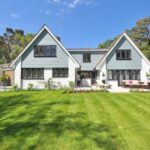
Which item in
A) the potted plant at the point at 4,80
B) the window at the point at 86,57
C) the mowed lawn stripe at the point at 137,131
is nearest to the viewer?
the mowed lawn stripe at the point at 137,131

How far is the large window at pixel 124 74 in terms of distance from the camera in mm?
29750

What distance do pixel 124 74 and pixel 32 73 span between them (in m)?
13.0

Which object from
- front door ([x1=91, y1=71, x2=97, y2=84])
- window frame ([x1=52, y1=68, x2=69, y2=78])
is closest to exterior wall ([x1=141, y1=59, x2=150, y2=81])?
front door ([x1=91, y1=71, x2=97, y2=84])

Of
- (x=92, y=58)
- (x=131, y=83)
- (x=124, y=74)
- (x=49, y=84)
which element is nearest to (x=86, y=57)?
(x=92, y=58)

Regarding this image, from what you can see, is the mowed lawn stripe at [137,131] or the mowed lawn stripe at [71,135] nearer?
the mowed lawn stripe at [71,135]

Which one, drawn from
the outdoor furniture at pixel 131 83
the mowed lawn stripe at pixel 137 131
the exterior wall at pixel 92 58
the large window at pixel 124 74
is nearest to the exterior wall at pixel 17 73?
the exterior wall at pixel 92 58

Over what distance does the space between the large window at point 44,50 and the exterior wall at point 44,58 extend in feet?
1.31

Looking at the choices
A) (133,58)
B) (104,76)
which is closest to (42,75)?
(104,76)

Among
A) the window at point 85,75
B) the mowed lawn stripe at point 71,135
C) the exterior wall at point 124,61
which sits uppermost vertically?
the exterior wall at point 124,61

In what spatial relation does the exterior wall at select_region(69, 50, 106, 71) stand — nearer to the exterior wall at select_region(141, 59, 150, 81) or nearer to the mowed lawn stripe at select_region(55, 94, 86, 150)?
the exterior wall at select_region(141, 59, 150, 81)

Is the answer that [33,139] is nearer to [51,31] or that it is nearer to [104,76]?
[51,31]

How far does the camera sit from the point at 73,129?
24.8 feet

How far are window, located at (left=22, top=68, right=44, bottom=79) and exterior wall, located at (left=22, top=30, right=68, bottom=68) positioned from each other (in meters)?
0.51

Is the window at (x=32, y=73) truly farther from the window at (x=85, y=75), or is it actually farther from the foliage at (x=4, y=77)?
the window at (x=85, y=75)
